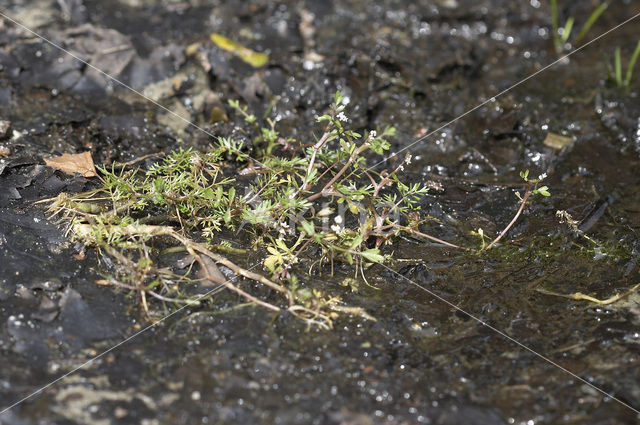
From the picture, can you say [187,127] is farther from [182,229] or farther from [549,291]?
[549,291]

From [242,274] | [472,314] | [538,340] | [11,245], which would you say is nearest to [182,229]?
[242,274]

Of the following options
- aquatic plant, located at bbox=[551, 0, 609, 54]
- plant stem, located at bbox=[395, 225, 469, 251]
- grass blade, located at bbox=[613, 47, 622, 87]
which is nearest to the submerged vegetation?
plant stem, located at bbox=[395, 225, 469, 251]

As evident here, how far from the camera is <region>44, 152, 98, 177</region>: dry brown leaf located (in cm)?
285

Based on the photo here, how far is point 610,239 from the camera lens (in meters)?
2.84

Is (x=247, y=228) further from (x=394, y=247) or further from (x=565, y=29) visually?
(x=565, y=29)

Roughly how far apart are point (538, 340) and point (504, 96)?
204 centimetres

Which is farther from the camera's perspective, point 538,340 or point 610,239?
point 610,239

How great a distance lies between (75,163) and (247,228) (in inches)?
36.5

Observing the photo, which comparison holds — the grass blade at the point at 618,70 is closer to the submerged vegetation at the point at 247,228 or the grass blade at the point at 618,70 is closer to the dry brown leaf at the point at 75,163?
the submerged vegetation at the point at 247,228

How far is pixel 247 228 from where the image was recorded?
2.74 meters

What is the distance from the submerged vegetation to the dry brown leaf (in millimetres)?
150

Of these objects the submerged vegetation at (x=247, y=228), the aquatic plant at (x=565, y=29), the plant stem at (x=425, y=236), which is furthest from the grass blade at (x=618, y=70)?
the plant stem at (x=425, y=236)

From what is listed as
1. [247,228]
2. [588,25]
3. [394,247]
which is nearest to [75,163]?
[247,228]

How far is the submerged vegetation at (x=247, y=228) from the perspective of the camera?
7.80ft
